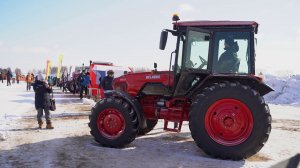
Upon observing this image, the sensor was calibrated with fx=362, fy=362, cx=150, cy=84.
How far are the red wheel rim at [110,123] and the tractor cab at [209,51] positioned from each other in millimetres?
1270

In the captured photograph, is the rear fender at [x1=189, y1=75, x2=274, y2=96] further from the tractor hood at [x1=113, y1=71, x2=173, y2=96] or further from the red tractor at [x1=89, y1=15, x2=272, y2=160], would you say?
the tractor hood at [x1=113, y1=71, x2=173, y2=96]

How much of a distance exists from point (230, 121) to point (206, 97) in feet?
2.06

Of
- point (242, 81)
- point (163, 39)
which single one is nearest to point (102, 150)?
point (163, 39)

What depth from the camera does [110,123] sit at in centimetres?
756

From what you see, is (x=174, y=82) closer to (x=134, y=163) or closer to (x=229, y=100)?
(x=229, y=100)

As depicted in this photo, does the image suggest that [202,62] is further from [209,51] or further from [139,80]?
[139,80]

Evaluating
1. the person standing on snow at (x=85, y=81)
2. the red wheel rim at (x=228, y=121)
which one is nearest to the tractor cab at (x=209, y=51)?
the red wheel rim at (x=228, y=121)

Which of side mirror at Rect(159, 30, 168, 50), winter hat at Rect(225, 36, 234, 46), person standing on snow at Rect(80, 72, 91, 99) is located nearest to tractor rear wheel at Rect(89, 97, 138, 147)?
side mirror at Rect(159, 30, 168, 50)

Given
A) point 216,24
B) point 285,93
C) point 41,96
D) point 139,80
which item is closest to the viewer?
point 216,24

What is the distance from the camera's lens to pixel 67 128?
9.67m

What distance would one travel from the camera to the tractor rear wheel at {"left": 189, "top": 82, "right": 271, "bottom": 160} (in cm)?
627

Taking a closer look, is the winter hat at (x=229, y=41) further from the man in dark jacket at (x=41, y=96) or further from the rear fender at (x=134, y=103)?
the man in dark jacket at (x=41, y=96)

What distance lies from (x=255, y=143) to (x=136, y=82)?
3.09 meters

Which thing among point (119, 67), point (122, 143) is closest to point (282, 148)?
point (122, 143)
